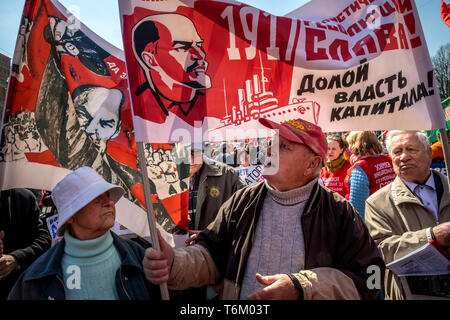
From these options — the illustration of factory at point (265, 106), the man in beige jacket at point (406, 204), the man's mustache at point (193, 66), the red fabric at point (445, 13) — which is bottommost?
the man in beige jacket at point (406, 204)

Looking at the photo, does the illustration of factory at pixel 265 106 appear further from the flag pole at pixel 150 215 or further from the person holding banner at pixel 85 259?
the person holding banner at pixel 85 259

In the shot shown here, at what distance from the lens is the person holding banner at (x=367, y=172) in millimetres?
3076

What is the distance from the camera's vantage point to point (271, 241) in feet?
5.65

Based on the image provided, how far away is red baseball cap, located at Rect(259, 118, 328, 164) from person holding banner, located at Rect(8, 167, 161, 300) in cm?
113

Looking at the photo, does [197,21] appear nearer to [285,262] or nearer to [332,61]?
[332,61]

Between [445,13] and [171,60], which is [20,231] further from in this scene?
[445,13]

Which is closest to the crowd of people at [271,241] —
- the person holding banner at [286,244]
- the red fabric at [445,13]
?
the person holding banner at [286,244]

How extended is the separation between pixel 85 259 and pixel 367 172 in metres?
2.71

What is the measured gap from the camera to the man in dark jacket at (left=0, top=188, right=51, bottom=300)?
8.05 feet

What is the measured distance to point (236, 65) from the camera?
206cm

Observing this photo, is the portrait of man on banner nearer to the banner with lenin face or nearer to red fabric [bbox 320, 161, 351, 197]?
the banner with lenin face

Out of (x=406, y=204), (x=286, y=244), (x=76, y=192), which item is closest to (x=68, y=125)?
(x=76, y=192)

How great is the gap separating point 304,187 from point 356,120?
A: 0.66 meters

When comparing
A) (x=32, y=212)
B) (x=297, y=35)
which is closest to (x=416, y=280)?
(x=297, y=35)
